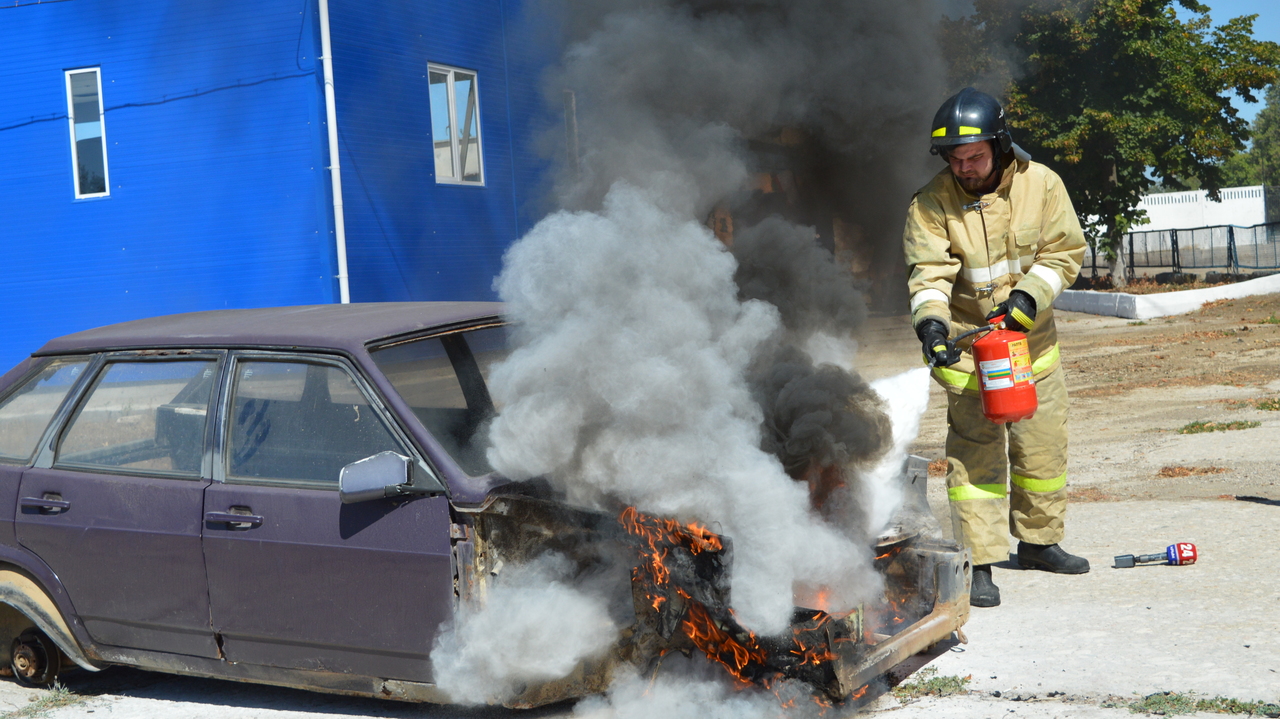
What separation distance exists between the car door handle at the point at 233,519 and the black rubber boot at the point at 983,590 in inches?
113

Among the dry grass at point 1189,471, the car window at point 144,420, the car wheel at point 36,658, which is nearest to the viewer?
the car window at point 144,420

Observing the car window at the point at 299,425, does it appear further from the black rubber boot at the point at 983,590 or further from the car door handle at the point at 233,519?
the black rubber boot at the point at 983,590

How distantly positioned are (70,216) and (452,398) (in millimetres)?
12160

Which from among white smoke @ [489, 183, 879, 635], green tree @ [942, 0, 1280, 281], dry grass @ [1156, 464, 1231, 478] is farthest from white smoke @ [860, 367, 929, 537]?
green tree @ [942, 0, 1280, 281]

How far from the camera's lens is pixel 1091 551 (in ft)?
17.2

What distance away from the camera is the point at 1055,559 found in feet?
16.0

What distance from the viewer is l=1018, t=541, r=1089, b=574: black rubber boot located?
487 centimetres

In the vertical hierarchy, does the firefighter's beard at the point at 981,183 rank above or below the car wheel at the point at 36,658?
above

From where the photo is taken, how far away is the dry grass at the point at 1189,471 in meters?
6.87

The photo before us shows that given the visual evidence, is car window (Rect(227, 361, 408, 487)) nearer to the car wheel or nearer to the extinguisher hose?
the car wheel

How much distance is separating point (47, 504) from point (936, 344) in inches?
135

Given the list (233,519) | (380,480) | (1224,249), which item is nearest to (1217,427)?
(380,480)

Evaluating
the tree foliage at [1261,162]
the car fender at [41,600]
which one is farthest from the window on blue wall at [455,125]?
the tree foliage at [1261,162]

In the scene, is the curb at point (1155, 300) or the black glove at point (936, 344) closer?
the black glove at point (936, 344)
